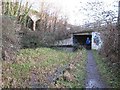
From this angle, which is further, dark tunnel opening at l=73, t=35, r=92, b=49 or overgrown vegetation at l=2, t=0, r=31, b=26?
dark tunnel opening at l=73, t=35, r=92, b=49

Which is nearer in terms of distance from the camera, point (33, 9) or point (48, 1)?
point (33, 9)

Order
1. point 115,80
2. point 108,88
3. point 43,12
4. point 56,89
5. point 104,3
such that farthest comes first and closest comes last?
point 43,12 < point 104,3 < point 115,80 < point 108,88 < point 56,89

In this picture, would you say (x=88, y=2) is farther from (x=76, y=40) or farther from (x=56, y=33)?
(x=76, y=40)

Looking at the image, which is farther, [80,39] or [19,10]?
[80,39]

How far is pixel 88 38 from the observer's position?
101 ft

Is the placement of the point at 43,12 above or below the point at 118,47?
above

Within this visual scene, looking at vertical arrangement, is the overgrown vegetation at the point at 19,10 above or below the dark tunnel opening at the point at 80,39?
above

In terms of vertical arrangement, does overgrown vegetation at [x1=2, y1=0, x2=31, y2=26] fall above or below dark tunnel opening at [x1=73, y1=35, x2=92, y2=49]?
above

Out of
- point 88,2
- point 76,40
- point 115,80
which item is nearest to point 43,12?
point 76,40

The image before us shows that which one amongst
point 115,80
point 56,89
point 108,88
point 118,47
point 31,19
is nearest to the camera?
point 56,89

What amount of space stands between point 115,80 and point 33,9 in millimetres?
16682

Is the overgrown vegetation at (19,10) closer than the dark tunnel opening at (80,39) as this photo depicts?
Yes

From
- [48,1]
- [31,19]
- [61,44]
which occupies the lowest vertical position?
[61,44]

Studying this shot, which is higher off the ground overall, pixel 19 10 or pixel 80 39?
pixel 19 10
